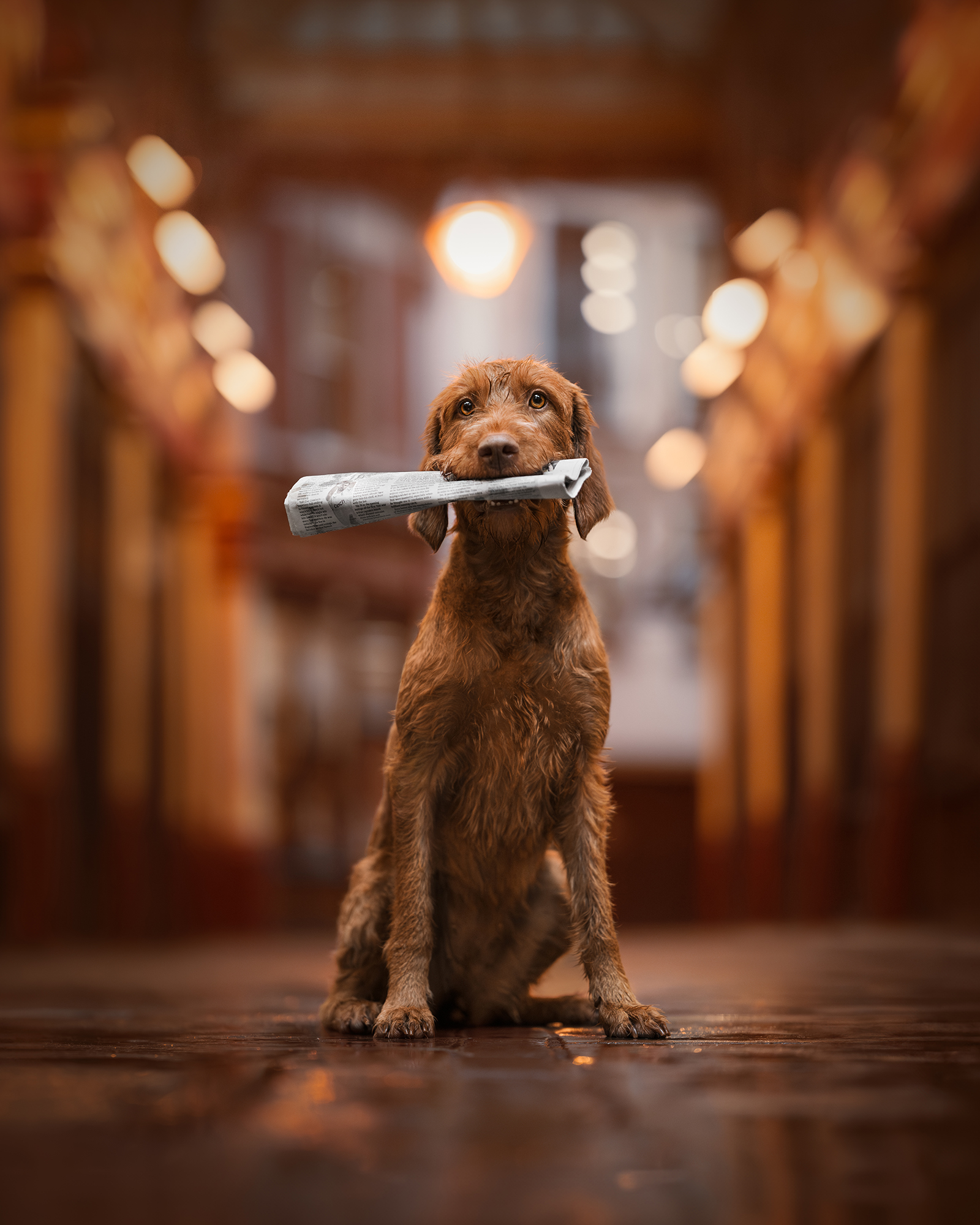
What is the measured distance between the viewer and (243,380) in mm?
10617

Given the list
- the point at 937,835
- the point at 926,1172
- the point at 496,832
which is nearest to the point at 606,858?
the point at 496,832

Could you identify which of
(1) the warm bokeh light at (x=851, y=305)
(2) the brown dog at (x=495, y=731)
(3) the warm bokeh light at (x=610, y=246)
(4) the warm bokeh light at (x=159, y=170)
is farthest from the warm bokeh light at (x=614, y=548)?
(2) the brown dog at (x=495, y=731)

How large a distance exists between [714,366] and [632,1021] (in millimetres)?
8724

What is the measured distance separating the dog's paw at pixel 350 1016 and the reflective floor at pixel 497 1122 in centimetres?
7

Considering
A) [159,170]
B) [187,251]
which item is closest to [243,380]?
[187,251]

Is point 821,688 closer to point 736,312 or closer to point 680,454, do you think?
point 736,312

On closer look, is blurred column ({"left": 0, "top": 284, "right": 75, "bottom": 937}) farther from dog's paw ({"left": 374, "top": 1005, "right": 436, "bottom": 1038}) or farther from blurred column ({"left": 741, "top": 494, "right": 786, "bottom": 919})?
blurred column ({"left": 741, "top": 494, "right": 786, "bottom": 919})

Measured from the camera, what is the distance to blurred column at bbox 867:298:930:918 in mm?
6863

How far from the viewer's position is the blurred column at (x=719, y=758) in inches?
488

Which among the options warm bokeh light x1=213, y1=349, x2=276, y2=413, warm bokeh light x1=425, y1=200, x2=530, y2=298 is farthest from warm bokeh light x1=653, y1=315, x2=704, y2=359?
warm bokeh light x1=425, y1=200, x2=530, y2=298

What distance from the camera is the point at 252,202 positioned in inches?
461

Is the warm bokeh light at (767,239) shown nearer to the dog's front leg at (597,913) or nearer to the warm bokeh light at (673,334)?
the warm bokeh light at (673,334)

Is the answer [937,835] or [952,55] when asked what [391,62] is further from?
[937,835]

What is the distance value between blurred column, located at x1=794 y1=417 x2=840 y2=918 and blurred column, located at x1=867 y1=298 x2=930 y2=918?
1420mm
